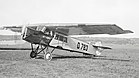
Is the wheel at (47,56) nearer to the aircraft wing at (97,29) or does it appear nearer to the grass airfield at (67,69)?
the grass airfield at (67,69)

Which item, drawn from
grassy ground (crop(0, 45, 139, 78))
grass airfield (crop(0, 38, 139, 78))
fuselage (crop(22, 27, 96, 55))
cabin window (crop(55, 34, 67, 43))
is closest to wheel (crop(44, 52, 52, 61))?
grass airfield (crop(0, 38, 139, 78))

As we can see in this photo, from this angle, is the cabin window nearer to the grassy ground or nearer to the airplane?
the airplane

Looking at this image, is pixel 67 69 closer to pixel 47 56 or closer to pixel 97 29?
pixel 47 56

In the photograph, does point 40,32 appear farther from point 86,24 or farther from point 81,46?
point 81,46

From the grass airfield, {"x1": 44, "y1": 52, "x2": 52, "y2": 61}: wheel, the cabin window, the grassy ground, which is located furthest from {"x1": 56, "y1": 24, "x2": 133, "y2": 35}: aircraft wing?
the grassy ground

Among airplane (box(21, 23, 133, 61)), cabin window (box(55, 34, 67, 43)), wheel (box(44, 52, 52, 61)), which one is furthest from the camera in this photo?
cabin window (box(55, 34, 67, 43))

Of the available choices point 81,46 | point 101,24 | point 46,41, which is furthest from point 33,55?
point 101,24

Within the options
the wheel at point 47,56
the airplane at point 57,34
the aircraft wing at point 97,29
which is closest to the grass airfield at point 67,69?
the wheel at point 47,56

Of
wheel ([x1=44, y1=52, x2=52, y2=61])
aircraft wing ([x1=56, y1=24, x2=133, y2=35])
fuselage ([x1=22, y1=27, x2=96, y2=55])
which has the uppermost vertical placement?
aircraft wing ([x1=56, y1=24, x2=133, y2=35])

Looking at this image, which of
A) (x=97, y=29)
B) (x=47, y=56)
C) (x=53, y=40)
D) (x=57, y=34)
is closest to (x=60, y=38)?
(x=57, y=34)

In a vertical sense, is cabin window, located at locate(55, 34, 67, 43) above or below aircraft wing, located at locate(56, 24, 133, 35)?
below

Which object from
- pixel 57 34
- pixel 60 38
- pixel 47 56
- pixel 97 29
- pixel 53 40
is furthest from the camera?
pixel 60 38

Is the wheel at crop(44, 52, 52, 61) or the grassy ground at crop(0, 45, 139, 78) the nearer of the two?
the grassy ground at crop(0, 45, 139, 78)

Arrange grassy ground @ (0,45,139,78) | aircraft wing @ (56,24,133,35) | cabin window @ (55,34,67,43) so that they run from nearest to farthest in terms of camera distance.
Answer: grassy ground @ (0,45,139,78), aircraft wing @ (56,24,133,35), cabin window @ (55,34,67,43)
